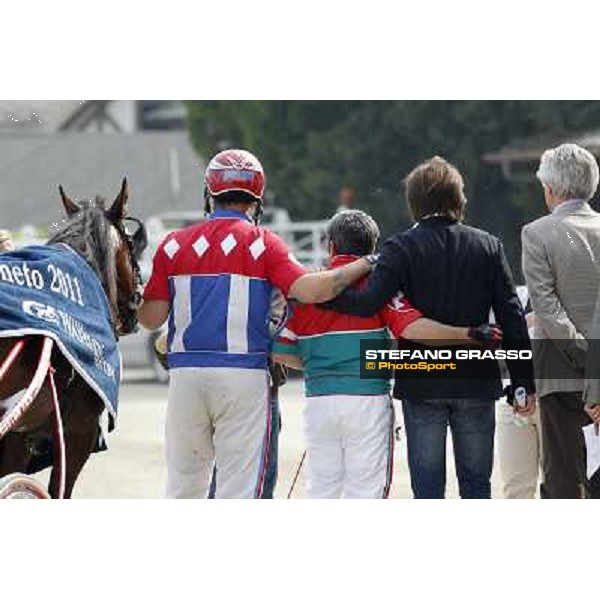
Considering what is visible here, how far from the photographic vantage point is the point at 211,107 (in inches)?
880

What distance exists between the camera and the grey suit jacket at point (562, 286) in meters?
7.45

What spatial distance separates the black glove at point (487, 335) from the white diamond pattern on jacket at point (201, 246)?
1.21m

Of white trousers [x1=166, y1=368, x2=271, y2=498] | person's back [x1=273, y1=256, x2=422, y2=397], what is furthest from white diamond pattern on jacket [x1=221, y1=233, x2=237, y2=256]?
white trousers [x1=166, y1=368, x2=271, y2=498]

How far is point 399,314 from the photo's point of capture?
729 cm

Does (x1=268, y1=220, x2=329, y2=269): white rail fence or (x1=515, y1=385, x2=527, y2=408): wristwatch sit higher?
(x1=515, y1=385, x2=527, y2=408): wristwatch

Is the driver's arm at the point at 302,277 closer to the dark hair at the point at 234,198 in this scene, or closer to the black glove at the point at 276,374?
the dark hair at the point at 234,198

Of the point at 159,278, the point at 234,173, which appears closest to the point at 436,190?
the point at 234,173

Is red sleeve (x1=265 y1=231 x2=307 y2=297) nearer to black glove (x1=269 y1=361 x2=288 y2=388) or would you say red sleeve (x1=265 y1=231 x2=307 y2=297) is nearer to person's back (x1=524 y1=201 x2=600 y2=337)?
black glove (x1=269 y1=361 x2=288 y2=388)

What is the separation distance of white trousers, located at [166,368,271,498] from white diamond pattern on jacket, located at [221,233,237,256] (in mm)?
515

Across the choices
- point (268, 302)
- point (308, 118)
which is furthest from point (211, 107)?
point (268, 302)

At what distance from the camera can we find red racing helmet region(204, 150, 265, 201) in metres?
7.32

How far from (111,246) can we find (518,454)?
7.52ft

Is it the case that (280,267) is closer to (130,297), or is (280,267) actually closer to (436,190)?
(436,190)
